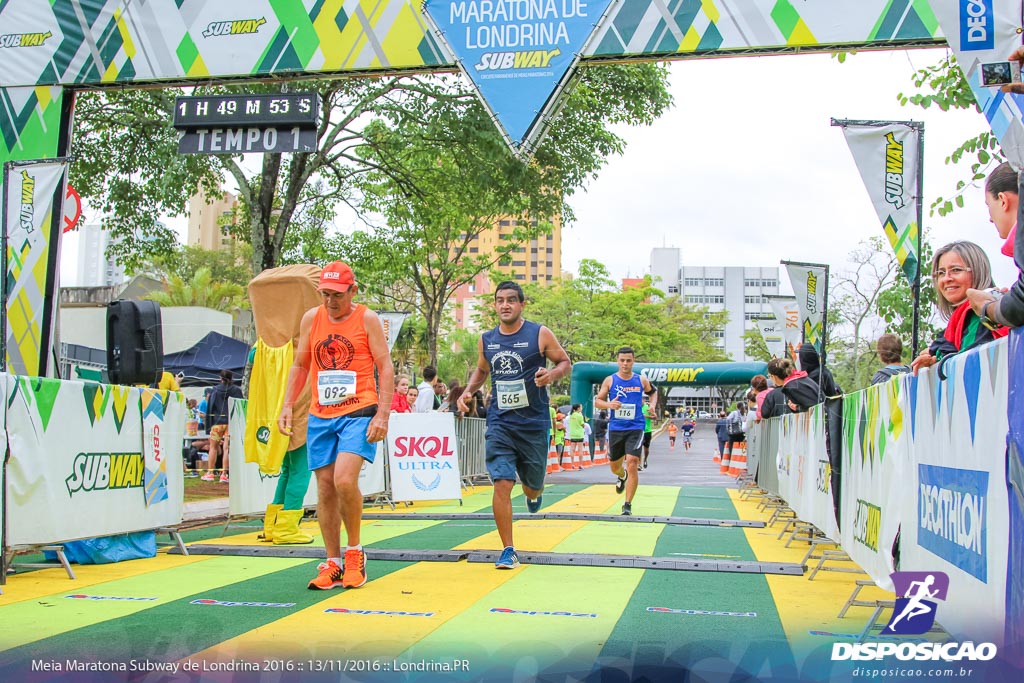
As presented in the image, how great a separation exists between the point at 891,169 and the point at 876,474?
360cm

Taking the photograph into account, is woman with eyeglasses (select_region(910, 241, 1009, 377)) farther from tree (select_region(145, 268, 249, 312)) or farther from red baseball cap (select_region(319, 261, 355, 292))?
tree (select_region(145, 268, 249, 312))

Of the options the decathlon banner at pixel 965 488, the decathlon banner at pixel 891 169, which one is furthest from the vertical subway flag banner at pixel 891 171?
the decathlon banner at pixel 965 488

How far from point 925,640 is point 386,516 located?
779 cm

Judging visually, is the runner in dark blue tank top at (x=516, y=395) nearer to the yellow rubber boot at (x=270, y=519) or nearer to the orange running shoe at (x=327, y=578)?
the orange running shoe at (x=327, y=578)

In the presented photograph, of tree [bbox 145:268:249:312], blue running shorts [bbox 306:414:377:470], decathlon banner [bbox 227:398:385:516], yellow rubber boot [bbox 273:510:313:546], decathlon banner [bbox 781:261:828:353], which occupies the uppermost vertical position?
tree [bbox 145:268:249:312]

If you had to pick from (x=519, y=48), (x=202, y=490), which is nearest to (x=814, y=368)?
(x=519, y=48)

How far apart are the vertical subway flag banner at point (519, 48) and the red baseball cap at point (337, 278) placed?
118 inches

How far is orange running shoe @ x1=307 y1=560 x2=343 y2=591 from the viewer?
5.76 m

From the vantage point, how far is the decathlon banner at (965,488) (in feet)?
11.0

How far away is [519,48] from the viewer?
8898 millimetres

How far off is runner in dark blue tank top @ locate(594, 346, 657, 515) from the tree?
42.9 meters

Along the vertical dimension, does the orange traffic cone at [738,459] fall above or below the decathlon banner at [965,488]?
below

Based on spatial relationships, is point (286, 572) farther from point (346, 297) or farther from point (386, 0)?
point (386, 0)

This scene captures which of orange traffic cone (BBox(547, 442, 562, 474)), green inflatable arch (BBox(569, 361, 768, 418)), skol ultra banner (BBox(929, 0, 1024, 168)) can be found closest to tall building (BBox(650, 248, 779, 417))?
green inflatable arch (BBox(569, 361, 768, 418))
